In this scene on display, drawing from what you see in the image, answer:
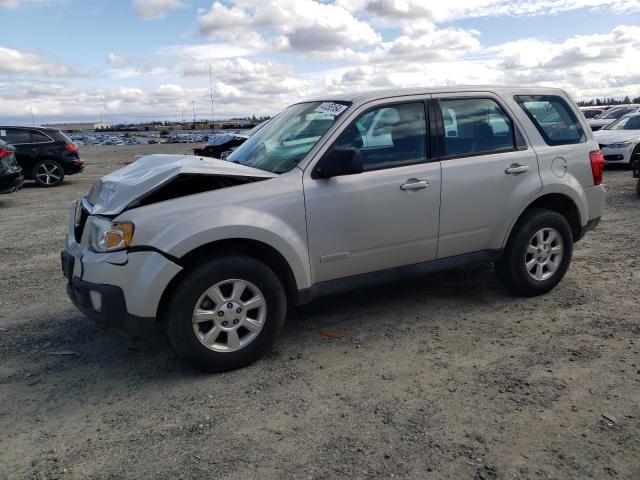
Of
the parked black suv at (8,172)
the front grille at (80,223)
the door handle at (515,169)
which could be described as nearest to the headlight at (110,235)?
the front grille at (80,223)

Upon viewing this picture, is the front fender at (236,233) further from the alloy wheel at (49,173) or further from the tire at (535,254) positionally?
the alloy wheel at (49,173)

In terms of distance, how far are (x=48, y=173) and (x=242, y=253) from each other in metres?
12.5

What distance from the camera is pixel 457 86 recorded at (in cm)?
495

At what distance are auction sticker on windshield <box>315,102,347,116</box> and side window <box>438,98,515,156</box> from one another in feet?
2.78

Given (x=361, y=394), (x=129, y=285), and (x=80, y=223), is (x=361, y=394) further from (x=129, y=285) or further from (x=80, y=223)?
(x=80, y=223)

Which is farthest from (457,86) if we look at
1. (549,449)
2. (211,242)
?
(549,449)

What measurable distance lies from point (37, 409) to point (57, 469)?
740 millimetres

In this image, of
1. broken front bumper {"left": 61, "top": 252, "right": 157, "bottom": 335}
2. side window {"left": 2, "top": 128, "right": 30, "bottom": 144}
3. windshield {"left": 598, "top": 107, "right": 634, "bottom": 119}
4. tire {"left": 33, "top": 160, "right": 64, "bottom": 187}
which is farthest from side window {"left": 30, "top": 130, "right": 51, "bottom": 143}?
windshield {"left": 598, "top": 107, "right": 634, "bottom": 119}

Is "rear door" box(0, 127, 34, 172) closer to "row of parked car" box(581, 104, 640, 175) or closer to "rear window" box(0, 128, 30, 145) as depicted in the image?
"rear window" box(0, 128, 30, 145)

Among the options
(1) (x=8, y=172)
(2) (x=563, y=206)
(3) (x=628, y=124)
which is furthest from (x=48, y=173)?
(3) (x=628, y=124)

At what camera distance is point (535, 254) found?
5.05 metres

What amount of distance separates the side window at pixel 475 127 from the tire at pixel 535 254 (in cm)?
70

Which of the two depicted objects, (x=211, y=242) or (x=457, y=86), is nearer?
(x=211, y=242)

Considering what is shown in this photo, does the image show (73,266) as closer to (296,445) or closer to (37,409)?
(37,409)
